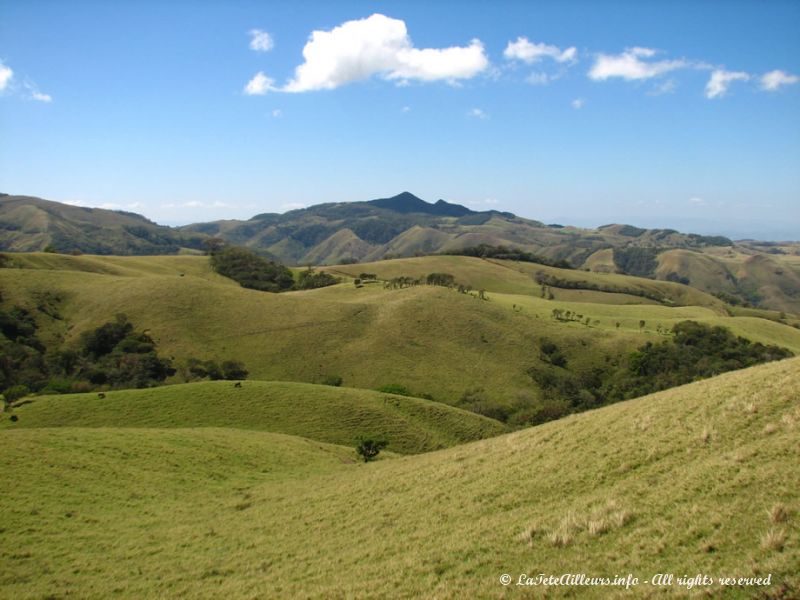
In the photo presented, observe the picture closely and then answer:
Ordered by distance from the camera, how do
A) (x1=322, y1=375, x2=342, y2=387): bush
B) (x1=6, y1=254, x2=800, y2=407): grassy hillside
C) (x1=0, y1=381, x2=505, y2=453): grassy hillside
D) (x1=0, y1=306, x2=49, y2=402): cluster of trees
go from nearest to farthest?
(x1=0, y1=381, x2=505, y2=453): grassy hillside, (x1=0, y1=306, x2=49, y2=402): cluster of trees, (x1=322, y1=375, x2=342, y2=387): bush, (x1=6, y1=254, x2=800, y2=407): grassy hillside

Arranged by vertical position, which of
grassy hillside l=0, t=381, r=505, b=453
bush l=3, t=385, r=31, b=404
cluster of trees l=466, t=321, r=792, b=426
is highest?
bush l=3, t=385, r=31, b=404

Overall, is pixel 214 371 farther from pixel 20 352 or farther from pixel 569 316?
pixel 569 316

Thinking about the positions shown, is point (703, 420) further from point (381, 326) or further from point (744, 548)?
point (381, 326)

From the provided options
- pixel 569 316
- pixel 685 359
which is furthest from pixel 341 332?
pixel 685 359

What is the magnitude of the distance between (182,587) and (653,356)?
4406 inches

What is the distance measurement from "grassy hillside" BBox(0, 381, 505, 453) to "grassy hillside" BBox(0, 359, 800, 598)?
20.3 meters

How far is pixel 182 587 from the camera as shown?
1798 cm

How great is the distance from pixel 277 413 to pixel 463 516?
43812 mm

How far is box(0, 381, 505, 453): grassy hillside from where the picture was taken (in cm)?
5316

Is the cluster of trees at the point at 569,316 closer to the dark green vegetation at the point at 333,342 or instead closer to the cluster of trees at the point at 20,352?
the dark green vegetation at the point at 333,342

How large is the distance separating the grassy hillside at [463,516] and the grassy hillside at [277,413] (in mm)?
20297

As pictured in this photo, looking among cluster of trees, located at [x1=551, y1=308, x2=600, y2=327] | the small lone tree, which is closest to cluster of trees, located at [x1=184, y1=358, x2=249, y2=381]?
Result: the small lone tree

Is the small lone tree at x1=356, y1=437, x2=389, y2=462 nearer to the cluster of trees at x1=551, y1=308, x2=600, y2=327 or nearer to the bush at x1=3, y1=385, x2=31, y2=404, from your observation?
the bush at x1=3, y1=385, x2=31, y2=404

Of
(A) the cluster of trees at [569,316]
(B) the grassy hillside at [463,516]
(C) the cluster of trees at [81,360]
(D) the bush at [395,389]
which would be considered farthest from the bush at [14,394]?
(A) the cluster of trees at [569,316]
